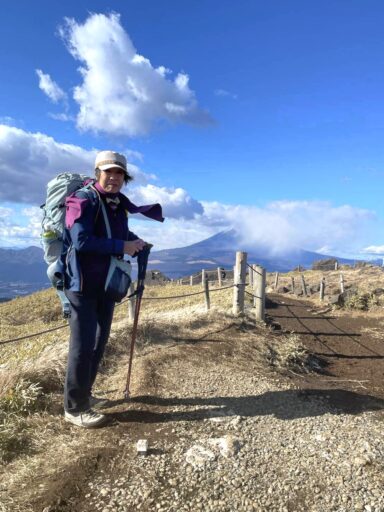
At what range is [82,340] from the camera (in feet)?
13.1

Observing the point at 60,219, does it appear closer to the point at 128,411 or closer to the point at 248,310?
the point at 128,411

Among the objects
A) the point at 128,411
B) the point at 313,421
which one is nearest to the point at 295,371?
the point at 313,421

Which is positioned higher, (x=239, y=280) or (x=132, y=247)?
(x=132, y=247)

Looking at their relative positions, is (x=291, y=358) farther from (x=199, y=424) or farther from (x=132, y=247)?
(x=132, y=247)

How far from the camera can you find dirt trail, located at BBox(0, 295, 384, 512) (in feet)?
10.5

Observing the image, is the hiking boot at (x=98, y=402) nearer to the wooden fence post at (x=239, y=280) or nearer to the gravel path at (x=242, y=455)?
the gravel path at (x=242, y=455)

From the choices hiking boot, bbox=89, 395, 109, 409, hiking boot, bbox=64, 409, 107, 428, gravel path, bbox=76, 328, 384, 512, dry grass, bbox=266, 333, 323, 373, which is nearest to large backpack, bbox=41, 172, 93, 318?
hiking boot, bbox=64, 409, 107, 428

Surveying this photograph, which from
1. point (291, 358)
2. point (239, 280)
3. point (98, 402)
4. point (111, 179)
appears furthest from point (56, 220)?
point (239, 280)

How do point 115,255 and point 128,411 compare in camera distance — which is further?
point 128,411

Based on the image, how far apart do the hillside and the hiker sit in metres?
0.50

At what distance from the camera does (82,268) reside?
12.7 feet

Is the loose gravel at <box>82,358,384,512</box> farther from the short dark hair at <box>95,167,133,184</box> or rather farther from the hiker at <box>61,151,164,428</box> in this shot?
the short dark hair at <box>95,167,133,184</box>

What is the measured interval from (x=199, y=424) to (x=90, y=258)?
2179 mm

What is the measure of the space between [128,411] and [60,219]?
229cm
